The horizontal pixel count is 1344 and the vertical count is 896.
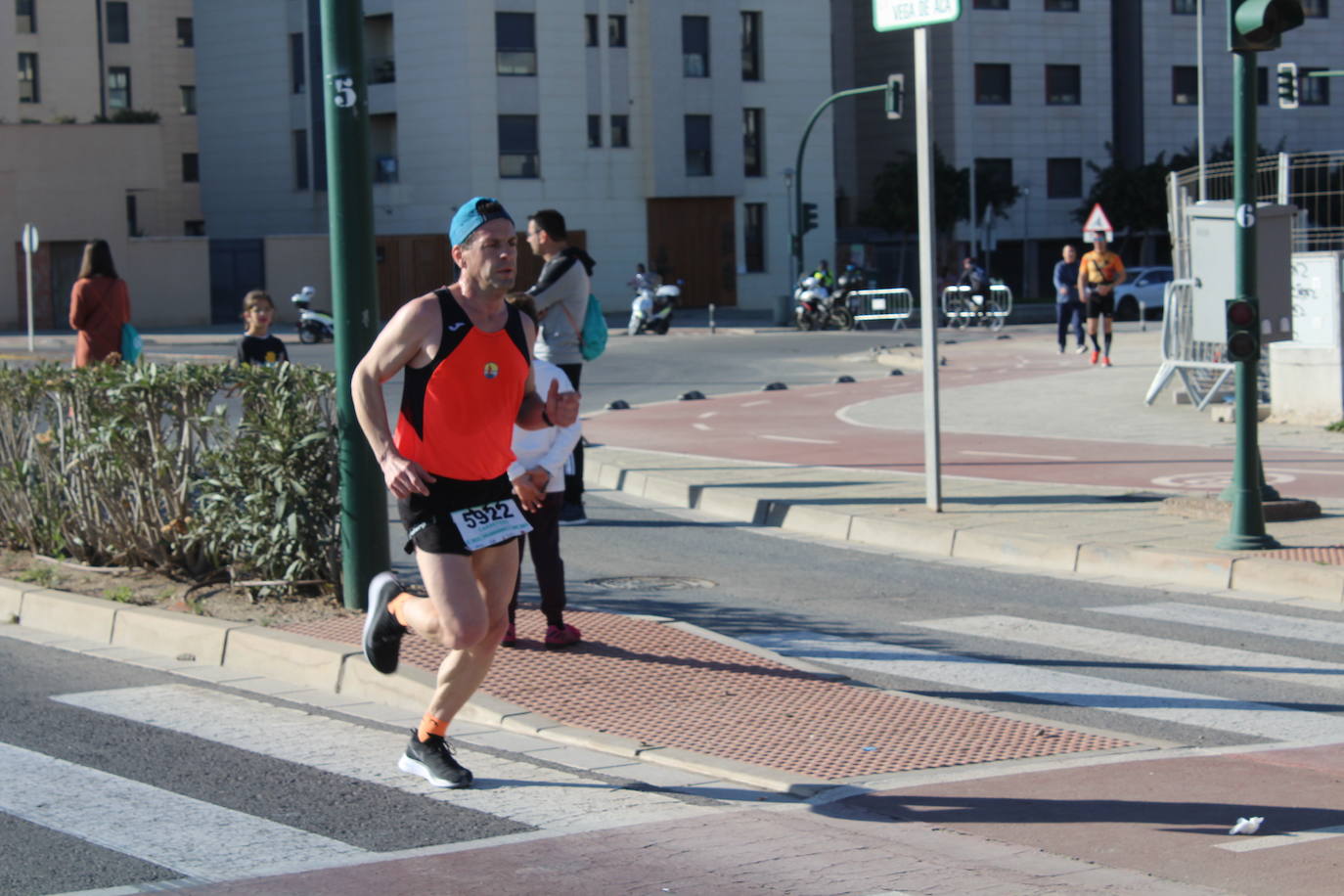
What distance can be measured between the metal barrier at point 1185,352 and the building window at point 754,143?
4131 cm

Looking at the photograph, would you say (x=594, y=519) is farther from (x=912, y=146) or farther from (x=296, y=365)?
(x=912, y=146)

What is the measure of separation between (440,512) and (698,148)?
175 ft

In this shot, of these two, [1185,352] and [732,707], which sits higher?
[1185,352]

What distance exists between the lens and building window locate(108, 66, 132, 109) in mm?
73269

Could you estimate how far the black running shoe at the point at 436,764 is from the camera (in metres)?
5.83

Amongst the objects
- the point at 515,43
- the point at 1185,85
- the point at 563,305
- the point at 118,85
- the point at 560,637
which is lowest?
the point at 560,637

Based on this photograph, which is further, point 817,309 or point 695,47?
point 695,47

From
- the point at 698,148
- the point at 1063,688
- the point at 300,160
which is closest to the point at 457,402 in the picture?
the point at 1063,688

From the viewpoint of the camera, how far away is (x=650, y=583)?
33.4ft

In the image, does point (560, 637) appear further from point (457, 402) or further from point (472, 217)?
point (472, 217)

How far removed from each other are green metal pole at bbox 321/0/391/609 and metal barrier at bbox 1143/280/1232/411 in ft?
38.0

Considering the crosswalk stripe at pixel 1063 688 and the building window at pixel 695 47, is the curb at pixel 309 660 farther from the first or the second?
the building window at pixel 695 47

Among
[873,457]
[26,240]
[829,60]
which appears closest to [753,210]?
[829,60]

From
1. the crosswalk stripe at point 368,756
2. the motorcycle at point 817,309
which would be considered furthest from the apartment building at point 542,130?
the crosswalk stripe at point 368,756
